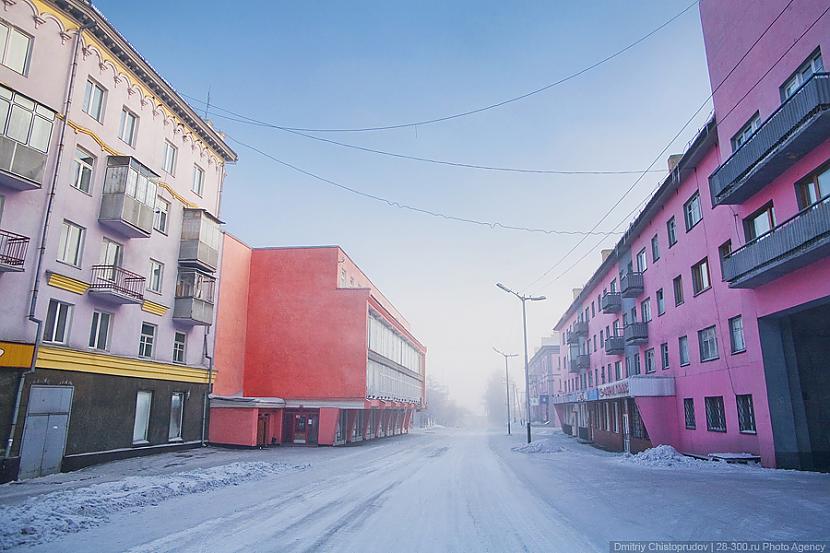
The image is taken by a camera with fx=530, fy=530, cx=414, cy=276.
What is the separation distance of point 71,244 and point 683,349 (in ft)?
90.1

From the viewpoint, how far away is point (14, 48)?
17797mm

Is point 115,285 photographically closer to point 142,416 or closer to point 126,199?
point 126,199

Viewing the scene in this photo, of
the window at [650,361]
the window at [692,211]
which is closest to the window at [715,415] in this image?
the window at [650,361]

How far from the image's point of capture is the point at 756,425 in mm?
19062

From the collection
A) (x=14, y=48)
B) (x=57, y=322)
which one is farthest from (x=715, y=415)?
(x=14, y=48)

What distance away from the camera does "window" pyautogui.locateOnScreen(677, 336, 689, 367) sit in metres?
25.8

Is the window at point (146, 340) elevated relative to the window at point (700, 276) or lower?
lower

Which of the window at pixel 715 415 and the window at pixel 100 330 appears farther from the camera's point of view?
the window at pixel 715 415

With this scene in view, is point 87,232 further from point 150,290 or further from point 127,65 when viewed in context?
point 127,65

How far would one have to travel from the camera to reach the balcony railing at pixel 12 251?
16531 mm

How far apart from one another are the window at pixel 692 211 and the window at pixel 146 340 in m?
25.8

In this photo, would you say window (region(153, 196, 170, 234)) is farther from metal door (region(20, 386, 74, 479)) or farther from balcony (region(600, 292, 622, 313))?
balcony (region(600, 292, 622, 313))

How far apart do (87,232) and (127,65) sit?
804cm

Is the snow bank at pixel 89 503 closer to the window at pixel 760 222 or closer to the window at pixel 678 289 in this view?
the window at pixel 760 222
